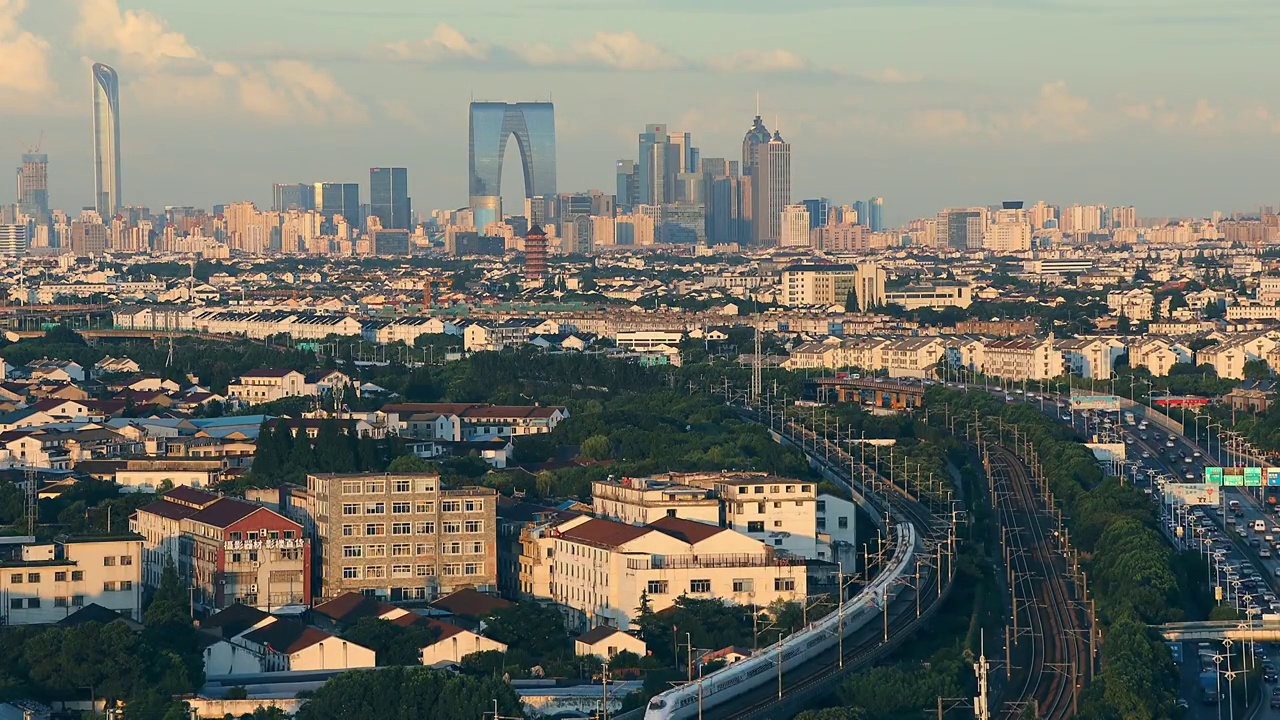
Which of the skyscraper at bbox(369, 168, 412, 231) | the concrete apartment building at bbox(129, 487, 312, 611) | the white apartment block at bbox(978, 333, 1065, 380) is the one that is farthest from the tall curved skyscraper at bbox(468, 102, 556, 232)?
the concrete apartment building at bbox(129, 487, 312, 611)

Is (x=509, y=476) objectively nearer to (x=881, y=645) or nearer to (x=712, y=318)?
(x=881, y=645)

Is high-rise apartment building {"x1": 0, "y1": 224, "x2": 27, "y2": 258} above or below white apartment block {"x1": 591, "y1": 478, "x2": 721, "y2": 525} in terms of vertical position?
above

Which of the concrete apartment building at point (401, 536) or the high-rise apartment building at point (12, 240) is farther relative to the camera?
the high-rise apartment building at point (12, 240)

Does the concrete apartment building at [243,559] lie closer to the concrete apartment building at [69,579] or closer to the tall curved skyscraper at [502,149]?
the concrete apartment building at [69,579]

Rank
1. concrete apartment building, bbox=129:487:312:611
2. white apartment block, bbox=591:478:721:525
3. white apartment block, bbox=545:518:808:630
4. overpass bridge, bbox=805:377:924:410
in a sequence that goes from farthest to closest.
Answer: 1. overpass bridge, bbox=805:377:924:410
2. white apartment block, bbox=591:478:721:525
3. concrete apartment building, bbox=129:487:312:611
4. white apartment block, bbox=545:518:808:630

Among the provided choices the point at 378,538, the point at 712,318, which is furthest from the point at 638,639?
the point at 712,318

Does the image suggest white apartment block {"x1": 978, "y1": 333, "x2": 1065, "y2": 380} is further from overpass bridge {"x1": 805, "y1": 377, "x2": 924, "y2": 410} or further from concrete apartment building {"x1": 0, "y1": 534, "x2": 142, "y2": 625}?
concrete apartment building {"x1": 0, "y1": 534, "x2": 142, "y2": 625}

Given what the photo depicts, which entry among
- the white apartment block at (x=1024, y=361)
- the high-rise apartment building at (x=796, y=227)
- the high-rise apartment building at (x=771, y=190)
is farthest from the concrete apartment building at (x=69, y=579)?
the high-rise apartment building at (x=771, y=190)
